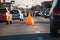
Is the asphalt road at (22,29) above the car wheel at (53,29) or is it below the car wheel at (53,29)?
below

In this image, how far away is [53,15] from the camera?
1401 cm

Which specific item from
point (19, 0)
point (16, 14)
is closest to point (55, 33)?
point (16, 14)

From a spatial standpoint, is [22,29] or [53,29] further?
[22,29]

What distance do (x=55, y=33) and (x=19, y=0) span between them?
14125 cm

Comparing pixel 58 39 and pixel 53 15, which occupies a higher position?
pixel 53 15

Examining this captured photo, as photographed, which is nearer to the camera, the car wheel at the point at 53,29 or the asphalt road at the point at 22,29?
the car wheel at the point at 53,29

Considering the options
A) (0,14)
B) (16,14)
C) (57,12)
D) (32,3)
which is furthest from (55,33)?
(32,3)

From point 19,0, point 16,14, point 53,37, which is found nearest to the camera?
point 53,37

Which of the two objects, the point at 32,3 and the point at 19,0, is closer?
the point at 19,0

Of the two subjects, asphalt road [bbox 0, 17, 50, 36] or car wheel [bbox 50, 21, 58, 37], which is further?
asphalt road [bbox 0, 17, 50, 36]

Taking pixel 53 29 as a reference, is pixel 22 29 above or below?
below

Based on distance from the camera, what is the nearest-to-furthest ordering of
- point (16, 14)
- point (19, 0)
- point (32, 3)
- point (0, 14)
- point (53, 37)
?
point (53, 37) → point (0, 14) → point (16, 14) → point (19, 0) → point (32, 3)

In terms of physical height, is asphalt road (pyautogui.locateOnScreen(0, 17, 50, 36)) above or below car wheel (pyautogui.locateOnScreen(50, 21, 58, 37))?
below

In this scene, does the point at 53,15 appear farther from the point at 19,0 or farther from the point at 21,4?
the point at 21,4
